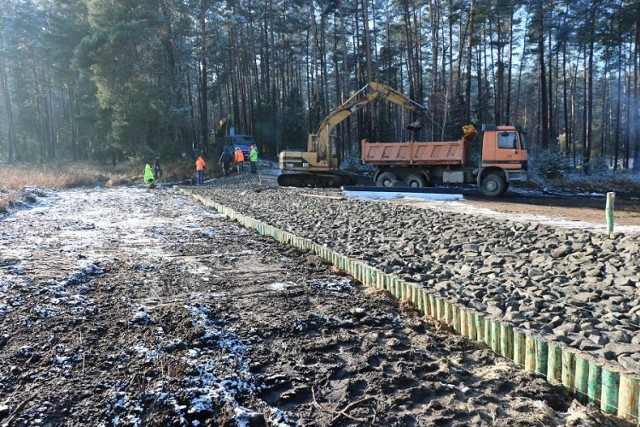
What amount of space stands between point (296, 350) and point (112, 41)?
28964 mm

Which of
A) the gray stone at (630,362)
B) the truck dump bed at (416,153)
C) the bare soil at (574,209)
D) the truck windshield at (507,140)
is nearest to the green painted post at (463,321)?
the gray stone at (630,362)

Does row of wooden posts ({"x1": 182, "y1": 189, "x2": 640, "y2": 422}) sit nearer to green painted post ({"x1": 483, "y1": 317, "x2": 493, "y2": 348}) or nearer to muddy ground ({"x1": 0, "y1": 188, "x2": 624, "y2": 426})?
green painted post ({"x1": 483, "y1": 317, "x2": 493, "y2": 348})

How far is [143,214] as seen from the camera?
12.9 m

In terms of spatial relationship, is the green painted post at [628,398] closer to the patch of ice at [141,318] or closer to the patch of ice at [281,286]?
the patch of ice at [281,286]

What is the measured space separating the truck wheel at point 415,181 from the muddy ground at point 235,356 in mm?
11753

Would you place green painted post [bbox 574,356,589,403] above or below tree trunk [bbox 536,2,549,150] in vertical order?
below

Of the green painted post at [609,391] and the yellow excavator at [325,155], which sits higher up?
the yellow excavator at [325,155]

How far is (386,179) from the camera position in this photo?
18.7 metres

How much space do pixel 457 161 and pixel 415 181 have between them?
5.95ft

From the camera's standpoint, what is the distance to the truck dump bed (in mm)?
16953

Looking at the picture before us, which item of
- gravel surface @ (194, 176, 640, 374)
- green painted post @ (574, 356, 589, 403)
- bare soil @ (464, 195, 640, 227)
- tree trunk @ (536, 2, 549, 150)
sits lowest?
green painted post @ (574, 356, 589, 403)

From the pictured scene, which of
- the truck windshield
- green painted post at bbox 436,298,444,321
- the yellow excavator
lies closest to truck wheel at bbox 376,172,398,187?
the yellow excavator

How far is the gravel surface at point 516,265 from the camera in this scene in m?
4.09

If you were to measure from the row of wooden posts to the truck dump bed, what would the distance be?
1236 cm
